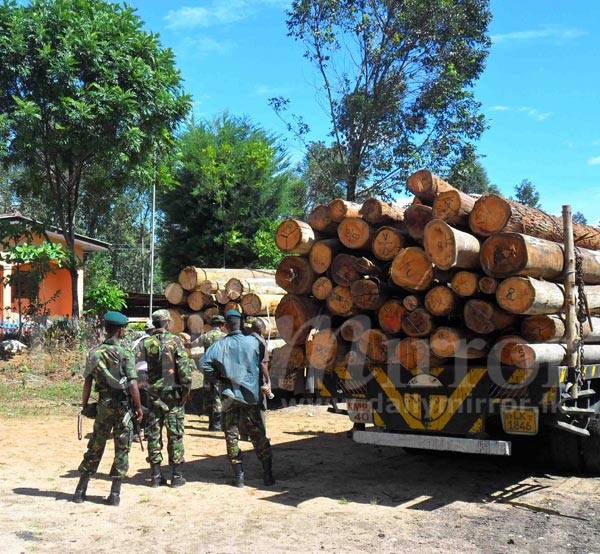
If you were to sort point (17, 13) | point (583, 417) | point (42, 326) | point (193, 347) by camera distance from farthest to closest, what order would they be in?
point (42, 326), point (17, 13), point (193, 347), point (583, 417)

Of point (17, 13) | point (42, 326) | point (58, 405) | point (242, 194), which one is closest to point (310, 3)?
point (242, 194)

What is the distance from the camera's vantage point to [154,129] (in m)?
16.5

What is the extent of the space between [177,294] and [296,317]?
5.89 metres

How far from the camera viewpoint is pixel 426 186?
6.82 meters

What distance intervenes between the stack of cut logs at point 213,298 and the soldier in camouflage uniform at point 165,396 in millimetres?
4876

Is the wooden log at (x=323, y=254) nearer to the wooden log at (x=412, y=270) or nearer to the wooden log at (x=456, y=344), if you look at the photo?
the wooden log at (x=412, y=270)

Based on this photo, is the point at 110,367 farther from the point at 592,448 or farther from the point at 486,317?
the point at 592,448

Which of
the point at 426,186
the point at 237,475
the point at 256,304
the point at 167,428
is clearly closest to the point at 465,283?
the point at 426,186

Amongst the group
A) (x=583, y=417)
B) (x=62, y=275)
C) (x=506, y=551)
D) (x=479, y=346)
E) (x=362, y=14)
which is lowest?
(x=506, y=551)

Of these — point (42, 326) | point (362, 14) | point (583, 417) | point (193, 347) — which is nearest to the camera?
point (583, 417)

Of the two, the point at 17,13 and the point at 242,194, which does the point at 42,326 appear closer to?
the point at 17,13

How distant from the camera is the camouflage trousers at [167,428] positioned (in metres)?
7.13

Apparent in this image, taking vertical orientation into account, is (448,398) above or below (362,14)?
below

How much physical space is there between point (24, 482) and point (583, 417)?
223 inches
